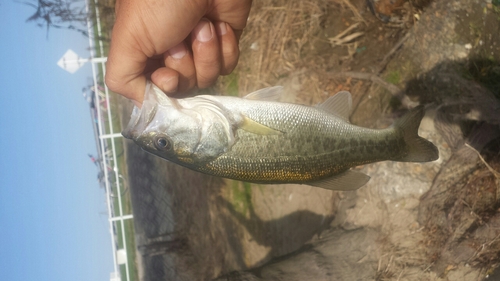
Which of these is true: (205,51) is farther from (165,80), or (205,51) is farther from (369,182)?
(369,182)

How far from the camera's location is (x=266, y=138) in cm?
166

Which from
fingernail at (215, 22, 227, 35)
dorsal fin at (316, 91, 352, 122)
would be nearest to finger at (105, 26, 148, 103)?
fingernail at (215, 22, 227, 35)

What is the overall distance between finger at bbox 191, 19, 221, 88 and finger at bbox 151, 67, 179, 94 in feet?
0.59

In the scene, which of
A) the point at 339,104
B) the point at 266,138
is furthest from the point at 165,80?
the point at 339,104

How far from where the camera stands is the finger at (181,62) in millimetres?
1764

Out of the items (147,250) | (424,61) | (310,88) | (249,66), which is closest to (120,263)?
(147,250)

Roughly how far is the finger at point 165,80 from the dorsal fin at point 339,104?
80cm

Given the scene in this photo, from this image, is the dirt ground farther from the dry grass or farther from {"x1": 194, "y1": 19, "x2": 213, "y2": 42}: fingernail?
{"x1": 194, "y1": 19, "x2": 213, "y2": 42}: fingernail

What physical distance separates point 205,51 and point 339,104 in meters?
0.80

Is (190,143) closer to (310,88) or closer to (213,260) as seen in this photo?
(310,88)

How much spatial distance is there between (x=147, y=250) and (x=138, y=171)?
4.24ft

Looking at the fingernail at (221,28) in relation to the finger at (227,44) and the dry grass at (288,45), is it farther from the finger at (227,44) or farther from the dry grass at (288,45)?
the dry grass at (288,45)

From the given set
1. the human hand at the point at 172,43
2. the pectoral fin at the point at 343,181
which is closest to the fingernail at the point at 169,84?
the human hand at the point at 172,43

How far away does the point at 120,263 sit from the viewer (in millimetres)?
5559
